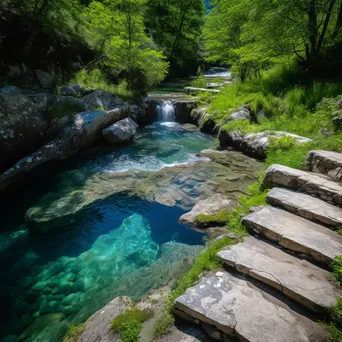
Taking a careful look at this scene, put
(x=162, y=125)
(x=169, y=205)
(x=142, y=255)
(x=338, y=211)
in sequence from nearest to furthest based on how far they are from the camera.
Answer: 1. (x=338, y=211)
2. (x=142, y=255)
3. (x=169, y=205)
4. (x=162, y=125)

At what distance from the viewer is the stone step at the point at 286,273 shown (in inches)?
88.6

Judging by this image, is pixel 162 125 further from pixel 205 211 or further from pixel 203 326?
pixel 203 326

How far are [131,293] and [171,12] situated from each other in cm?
3269

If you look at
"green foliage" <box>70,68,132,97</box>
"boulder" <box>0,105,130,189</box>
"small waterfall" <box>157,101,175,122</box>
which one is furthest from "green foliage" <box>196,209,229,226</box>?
"small waterfall" <box>157,101,175,122</box>

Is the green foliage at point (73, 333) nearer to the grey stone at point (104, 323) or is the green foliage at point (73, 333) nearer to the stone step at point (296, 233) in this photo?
the grey stone at point (104, 323)

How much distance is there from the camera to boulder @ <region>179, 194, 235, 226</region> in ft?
16.6

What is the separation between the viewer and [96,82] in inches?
456

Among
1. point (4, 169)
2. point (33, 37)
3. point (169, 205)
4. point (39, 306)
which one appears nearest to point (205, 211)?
point (169, 205)

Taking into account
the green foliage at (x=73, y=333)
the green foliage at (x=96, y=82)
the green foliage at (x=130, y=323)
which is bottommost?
the green foliage at (x=73, y=333)

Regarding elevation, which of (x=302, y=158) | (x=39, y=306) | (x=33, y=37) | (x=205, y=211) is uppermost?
(x=33, y=37)

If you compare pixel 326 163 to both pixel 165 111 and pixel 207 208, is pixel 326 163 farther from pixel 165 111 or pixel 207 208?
pixel 165 111

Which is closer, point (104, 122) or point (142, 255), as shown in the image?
point (142, 255)

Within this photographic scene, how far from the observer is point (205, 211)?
5109 millimetres

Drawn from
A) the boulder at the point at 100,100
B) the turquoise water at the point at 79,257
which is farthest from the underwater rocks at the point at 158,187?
the boulder at the point at 100,100
